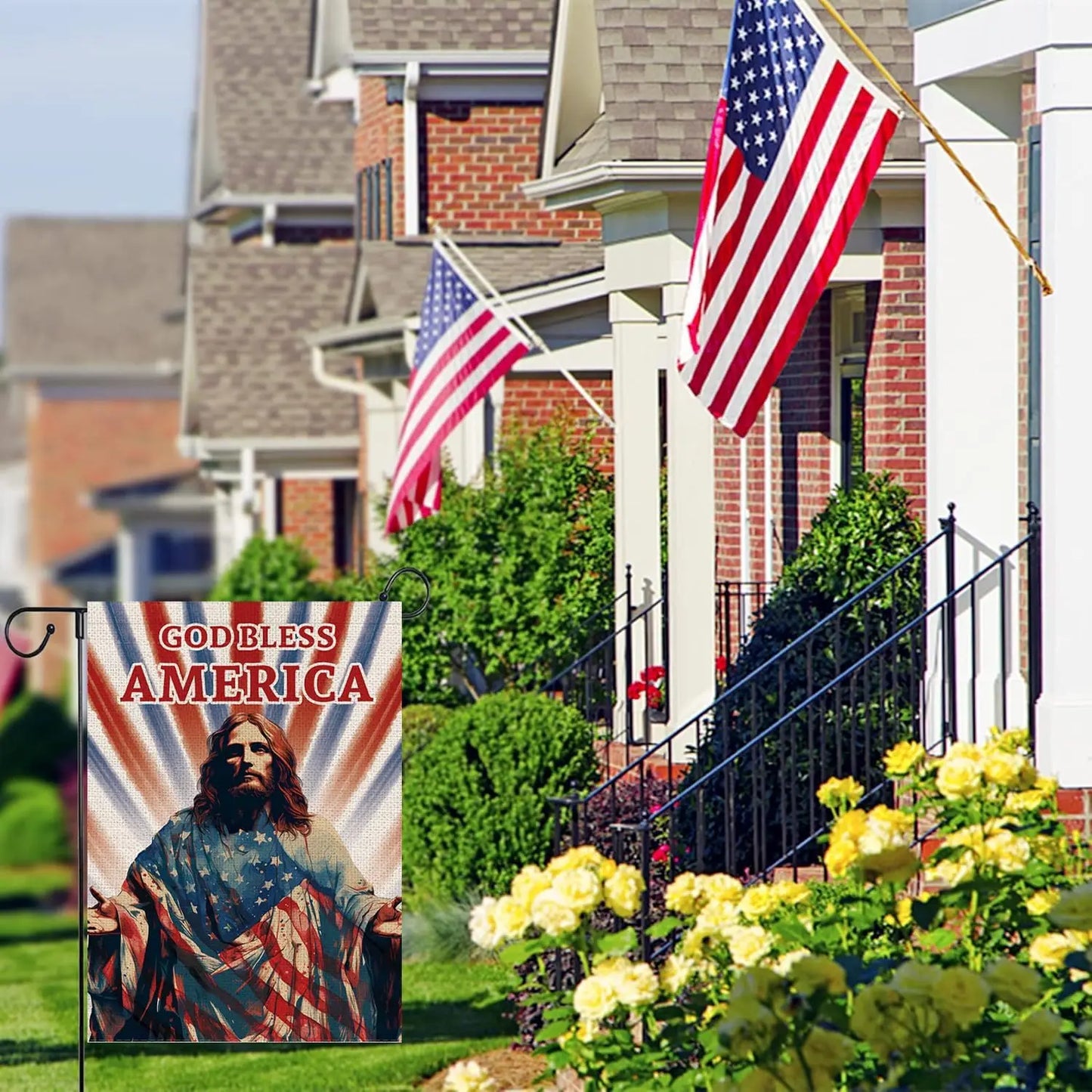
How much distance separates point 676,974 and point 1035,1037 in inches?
61.5

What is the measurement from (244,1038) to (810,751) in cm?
290

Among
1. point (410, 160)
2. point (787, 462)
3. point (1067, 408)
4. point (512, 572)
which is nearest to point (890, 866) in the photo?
point (1067, 408)

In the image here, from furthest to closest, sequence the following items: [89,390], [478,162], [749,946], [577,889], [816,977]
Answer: [89,390] → [478,162] → [577,889] → [749,946] → [816,977]

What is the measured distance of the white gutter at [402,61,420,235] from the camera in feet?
76.3

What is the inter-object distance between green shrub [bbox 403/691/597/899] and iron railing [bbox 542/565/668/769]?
67cm

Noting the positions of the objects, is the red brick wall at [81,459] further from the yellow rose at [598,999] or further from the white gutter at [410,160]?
the yellow rose at [598,999]

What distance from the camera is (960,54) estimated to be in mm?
10523

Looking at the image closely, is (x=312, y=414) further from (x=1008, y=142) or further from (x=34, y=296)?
(x=34, y=296)

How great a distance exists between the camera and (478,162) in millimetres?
23531

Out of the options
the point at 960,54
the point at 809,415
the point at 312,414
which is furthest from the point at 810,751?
the point at 312,414

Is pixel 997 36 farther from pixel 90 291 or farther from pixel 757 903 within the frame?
pixel 90 291

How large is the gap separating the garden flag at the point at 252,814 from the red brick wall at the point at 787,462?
7.49 metres

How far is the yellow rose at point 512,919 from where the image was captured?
264 inches

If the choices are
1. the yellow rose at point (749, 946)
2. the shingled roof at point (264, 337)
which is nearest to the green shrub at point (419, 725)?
the yellow rose at point (749, 946)
